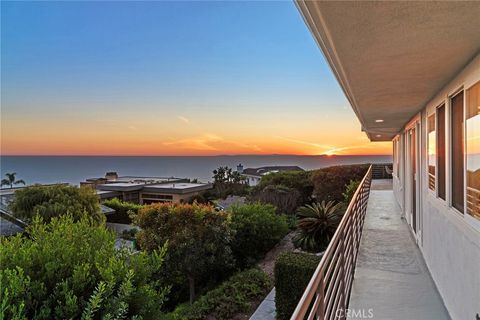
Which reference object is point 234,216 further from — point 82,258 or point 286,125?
point 286,125

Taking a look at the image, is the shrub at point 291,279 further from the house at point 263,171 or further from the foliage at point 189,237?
the house at point 263,171

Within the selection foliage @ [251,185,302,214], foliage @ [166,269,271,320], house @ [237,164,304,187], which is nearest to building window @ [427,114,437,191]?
foliage @ [166,269,271,320]

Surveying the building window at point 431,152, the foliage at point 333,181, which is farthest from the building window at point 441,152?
the foliage at point 333,181

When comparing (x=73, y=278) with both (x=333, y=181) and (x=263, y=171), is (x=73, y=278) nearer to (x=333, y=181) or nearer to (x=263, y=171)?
(x=333, y=181)

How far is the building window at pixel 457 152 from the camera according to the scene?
3.10 meters

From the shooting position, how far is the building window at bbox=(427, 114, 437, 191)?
4422mm

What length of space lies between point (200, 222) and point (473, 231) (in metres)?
7.34

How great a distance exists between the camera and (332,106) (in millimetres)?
17344

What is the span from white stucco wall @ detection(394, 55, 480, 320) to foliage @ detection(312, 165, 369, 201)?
9.98 metres

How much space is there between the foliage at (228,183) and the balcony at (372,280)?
2144cm

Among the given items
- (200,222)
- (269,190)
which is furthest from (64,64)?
(269,190)

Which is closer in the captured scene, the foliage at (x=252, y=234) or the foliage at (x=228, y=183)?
the foliage at (x=252, y=234)

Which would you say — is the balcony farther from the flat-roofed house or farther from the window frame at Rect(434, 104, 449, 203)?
the flat-roofed house

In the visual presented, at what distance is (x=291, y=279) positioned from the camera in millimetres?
5457
